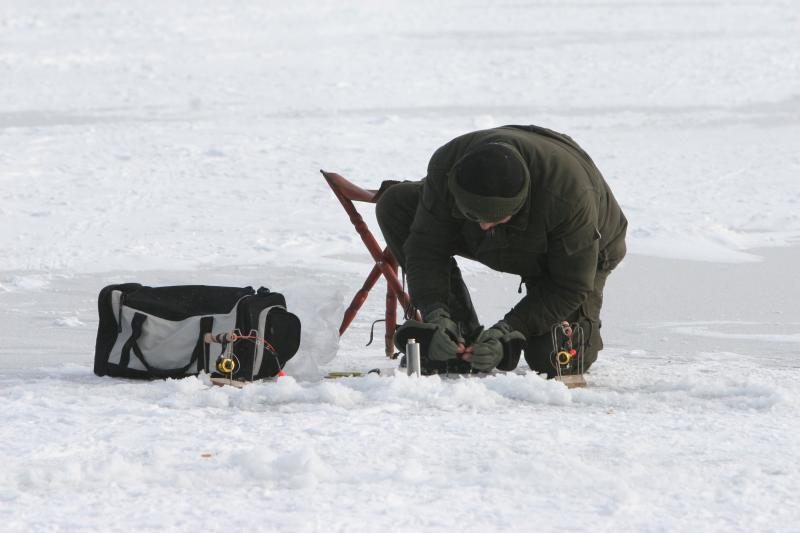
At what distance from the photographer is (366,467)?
3133 millimetres

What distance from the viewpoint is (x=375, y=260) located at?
4762 millimetres

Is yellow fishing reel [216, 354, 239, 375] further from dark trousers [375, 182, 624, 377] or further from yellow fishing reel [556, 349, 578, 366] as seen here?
yellow fishing reel [556, 349, 578, 366]

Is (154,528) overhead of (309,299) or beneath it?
beneath

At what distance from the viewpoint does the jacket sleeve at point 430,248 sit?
4.23m

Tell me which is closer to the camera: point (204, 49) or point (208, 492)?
point (208, 492)

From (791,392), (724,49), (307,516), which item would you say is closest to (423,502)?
(307,516)

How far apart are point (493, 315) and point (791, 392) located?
1.85 m

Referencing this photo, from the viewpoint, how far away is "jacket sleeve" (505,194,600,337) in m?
4.02

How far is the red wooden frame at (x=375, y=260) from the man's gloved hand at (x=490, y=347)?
0.60 metres

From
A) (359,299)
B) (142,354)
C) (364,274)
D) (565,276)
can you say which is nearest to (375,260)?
(359,299)

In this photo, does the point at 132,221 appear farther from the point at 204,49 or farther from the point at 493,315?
the point at 204,49

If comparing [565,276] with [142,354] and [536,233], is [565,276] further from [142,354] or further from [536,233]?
[142,354]

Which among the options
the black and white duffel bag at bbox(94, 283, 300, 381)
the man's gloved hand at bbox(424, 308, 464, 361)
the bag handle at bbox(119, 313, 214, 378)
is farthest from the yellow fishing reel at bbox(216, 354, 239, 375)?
the man's gloved hand at bbox(424, 308, 464, 361)

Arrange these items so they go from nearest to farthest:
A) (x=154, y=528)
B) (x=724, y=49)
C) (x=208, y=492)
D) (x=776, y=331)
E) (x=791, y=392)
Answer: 1. (x=154, y=528)
2. (x=208, y=492)
3. (x=791, y=392)
4. (x=776, y=331)
5. (x=724, y=49)
